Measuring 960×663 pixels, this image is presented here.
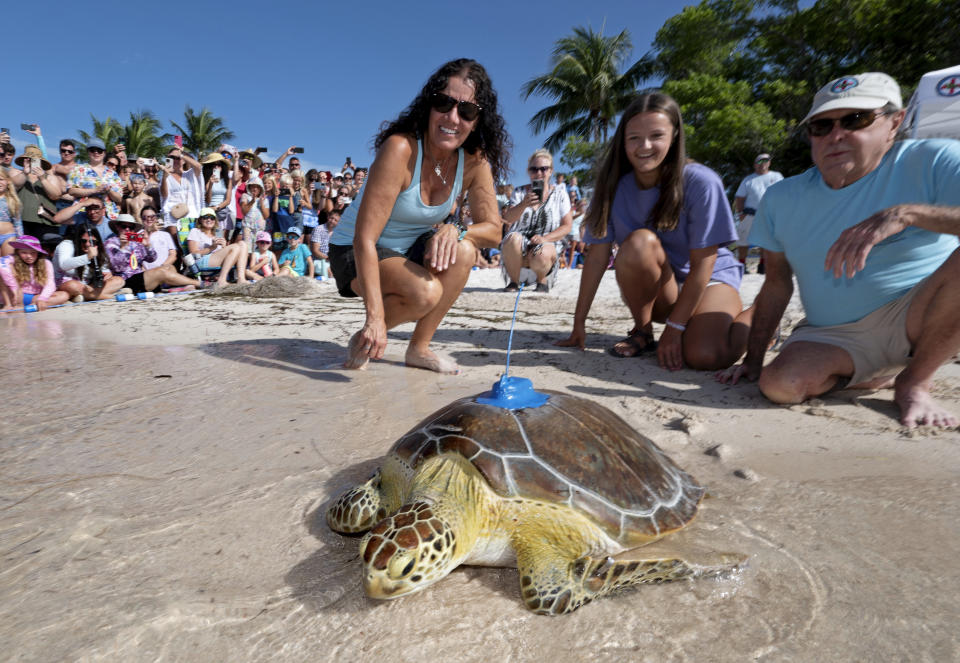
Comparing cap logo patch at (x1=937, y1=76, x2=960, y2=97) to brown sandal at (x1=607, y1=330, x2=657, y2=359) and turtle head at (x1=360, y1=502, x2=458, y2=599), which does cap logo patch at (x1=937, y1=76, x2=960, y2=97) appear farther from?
turtle head at (x1=360, y1=502, x2=458, y2=599)

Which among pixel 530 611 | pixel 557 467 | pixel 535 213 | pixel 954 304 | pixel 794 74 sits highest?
pixel 794 74

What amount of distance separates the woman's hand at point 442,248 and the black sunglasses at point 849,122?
1780 millimetres

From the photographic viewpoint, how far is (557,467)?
1.35 meters

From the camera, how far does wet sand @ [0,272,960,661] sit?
103 centimetres

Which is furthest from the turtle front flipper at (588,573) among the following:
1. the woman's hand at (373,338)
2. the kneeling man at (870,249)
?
the woman's hand at (373,338)

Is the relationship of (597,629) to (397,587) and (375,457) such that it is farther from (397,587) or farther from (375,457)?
(375,457)

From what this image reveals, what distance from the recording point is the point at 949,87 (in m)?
5.30

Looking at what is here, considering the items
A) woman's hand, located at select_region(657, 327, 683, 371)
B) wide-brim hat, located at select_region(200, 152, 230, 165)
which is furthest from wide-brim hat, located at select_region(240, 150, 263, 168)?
woman's hand, located at select_region(657, 327, 683, 371)

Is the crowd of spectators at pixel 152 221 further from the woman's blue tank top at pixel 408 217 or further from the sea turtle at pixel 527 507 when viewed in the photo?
the sea turtle at pixel 527 507

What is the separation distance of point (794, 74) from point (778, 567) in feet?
69.9

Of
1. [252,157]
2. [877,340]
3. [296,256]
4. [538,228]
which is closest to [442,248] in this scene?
[877,340]

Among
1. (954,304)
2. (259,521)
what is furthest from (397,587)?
(954,304)

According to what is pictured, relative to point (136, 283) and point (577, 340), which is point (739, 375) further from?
point (136, 283)

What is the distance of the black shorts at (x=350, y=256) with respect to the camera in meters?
2.98
